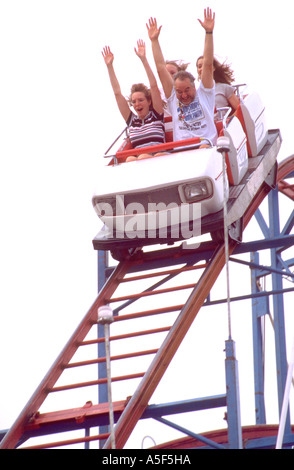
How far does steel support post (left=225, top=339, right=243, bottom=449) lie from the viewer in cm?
678

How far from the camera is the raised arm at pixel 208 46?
8.48 meters

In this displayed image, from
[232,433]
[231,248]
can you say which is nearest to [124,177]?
[231,248]

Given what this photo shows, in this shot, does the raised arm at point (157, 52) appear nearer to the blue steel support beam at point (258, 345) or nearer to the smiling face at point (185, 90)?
the smiling face at point (185, 90)

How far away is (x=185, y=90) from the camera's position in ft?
28.5

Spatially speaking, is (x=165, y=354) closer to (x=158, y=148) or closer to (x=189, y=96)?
(x=158, y=148)

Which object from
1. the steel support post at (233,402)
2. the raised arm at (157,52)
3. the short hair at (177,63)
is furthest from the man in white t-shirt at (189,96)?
the steel support post at (233,402)

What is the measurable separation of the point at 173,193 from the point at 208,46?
53.1 inches

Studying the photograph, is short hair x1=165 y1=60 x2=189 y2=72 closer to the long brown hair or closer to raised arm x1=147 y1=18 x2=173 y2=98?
the long brown hair

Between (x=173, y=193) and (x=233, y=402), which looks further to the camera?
(x=173, y=193)

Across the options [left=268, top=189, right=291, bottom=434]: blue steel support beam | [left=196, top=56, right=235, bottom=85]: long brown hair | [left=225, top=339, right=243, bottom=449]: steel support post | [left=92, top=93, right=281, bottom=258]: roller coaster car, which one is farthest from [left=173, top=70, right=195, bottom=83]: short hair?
[left=225, top=339, right=243, bottom=449]: steel support post

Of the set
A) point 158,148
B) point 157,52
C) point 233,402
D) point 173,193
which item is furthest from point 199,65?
point 233,402

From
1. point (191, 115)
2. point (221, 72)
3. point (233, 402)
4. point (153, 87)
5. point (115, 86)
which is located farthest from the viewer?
point (221, 72)

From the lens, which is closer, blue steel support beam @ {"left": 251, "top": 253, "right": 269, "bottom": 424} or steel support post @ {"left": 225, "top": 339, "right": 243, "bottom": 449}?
steel support post @ {"left": 225, "top": 339, "right": 243, "bottom": 449}
